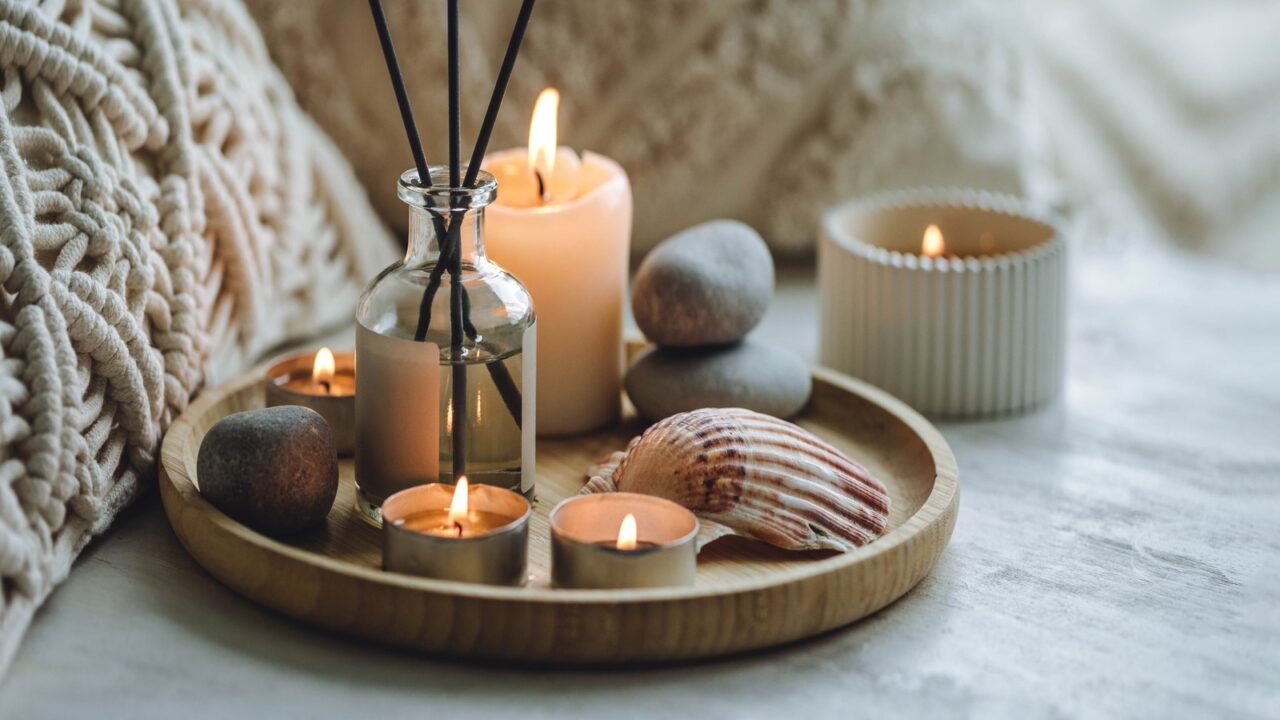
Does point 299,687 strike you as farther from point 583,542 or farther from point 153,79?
point 153,79

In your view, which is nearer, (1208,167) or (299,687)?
(299,687)

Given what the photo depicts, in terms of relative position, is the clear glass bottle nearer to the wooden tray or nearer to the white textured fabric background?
the wooden tray

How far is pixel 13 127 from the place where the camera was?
26.5 inches

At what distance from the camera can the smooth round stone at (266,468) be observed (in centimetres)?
67

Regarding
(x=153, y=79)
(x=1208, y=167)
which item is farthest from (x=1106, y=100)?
(x=153, y=79)

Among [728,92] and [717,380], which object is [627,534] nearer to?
[717,380]

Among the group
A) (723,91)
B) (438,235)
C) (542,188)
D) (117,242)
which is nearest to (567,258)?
(542,188)

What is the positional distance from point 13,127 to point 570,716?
1.32ft

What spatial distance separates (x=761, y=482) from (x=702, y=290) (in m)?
0.18

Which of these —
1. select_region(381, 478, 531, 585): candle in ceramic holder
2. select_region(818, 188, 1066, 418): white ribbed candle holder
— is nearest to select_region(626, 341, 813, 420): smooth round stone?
select_region(818, 188, 1066, 418): white ribbed candle holder

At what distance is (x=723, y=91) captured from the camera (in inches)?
45.6

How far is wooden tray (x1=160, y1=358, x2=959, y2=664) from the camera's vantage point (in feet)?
1.92

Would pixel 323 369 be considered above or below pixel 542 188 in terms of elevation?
below

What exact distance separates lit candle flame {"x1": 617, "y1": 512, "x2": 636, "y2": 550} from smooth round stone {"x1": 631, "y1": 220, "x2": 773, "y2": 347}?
23 centimetres
